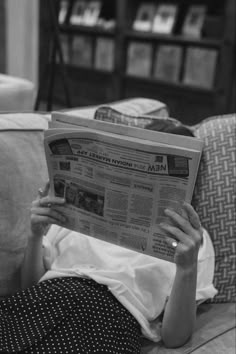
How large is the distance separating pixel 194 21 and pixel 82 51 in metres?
1.20

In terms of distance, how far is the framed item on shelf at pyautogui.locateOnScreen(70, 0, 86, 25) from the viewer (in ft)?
13.1

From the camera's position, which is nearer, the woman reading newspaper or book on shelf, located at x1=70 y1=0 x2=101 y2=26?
the woman reading newspaper

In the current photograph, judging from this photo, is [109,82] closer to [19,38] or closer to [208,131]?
[19,38]

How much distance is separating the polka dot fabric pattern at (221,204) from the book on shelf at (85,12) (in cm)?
300

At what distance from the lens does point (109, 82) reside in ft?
13.1

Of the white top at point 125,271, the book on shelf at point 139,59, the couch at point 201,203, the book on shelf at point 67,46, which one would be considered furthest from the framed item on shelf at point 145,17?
the white top at point 125,271

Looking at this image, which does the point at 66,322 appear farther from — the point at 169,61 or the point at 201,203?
the point at 169,61

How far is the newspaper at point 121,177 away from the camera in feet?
2.47

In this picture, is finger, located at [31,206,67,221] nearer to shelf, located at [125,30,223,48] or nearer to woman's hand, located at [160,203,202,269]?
woman's hand, located at [160,203,202,269]

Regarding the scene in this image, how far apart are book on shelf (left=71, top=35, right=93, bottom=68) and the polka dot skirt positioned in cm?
338

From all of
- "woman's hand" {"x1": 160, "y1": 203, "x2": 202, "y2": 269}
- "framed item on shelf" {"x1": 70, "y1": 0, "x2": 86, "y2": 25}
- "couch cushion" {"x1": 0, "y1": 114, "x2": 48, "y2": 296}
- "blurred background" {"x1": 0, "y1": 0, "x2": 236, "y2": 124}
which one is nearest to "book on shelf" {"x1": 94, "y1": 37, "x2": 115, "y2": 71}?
"blurred background" {"x1": 0, "y1": 0, "x2": 236, "y2": 124}

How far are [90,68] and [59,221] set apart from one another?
3.36 m

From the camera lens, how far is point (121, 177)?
0.80m

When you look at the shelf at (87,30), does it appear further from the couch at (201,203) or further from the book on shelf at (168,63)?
the couch at (201,203)
